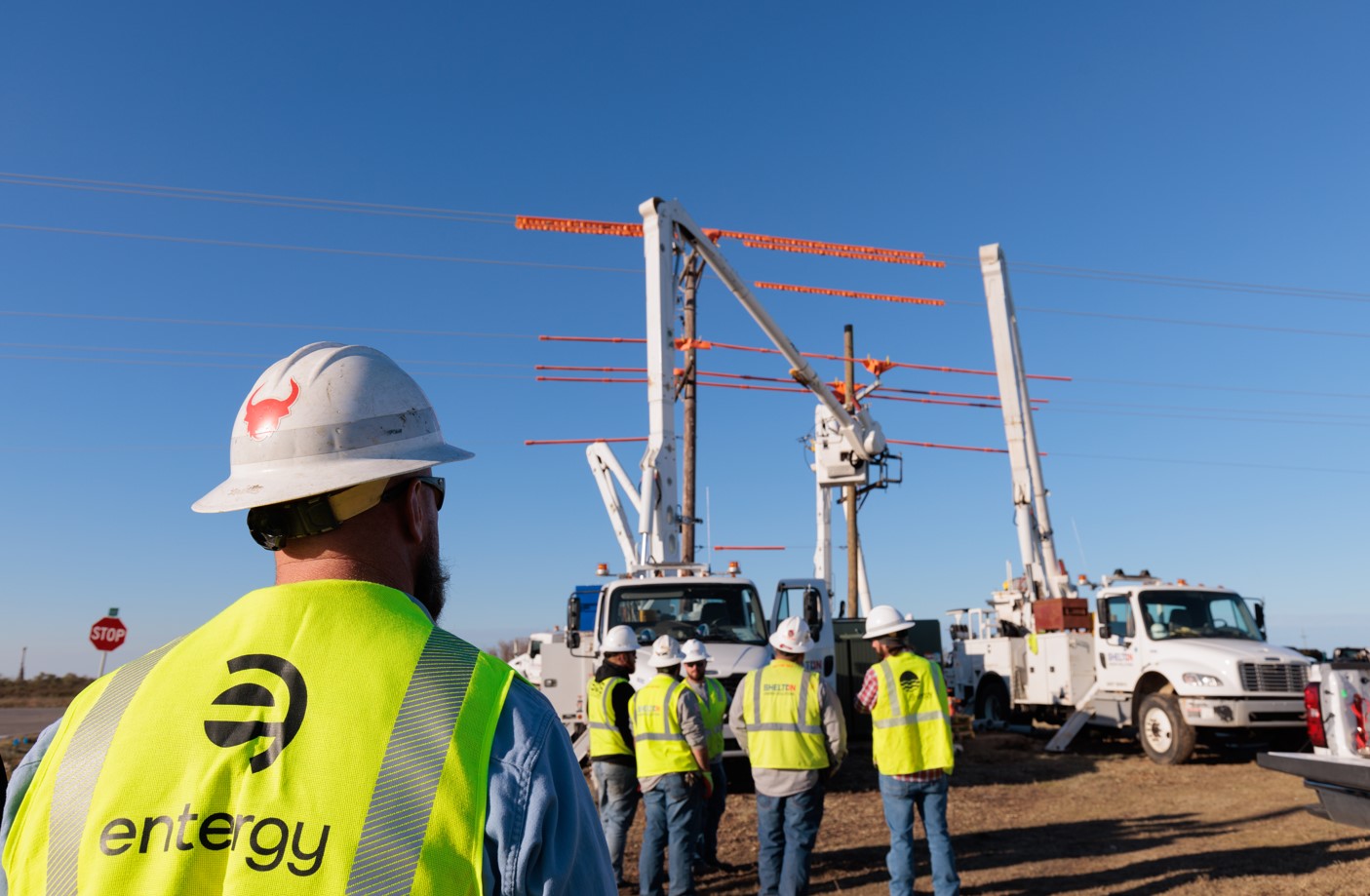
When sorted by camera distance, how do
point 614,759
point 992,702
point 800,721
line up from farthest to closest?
1. point 992,702
2. point 614,759
3. point 800,721

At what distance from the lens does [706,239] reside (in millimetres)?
17594

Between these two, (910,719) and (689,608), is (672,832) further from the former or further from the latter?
(689,608)

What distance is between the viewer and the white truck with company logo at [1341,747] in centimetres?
642

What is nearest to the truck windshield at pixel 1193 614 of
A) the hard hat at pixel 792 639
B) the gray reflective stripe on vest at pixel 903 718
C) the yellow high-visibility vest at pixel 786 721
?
the gray reflective stripe on vest at pixel 903 718

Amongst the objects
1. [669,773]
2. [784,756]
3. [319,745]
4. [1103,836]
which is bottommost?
[1103,836]

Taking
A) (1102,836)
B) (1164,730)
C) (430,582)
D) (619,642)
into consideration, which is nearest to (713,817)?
(619,642)

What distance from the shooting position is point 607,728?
764 cm

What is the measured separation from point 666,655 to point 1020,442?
46.4 ft

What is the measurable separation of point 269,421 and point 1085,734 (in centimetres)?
1878

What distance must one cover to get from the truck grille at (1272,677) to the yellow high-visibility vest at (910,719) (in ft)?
29.1

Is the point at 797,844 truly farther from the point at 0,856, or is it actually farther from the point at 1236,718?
the point at 1236,718

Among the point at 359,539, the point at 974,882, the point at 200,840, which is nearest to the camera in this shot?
the point at 200,840

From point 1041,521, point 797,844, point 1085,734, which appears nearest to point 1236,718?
point 1085,734

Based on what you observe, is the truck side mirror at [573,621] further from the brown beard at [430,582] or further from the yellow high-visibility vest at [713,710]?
the brown beard at [430,582]
